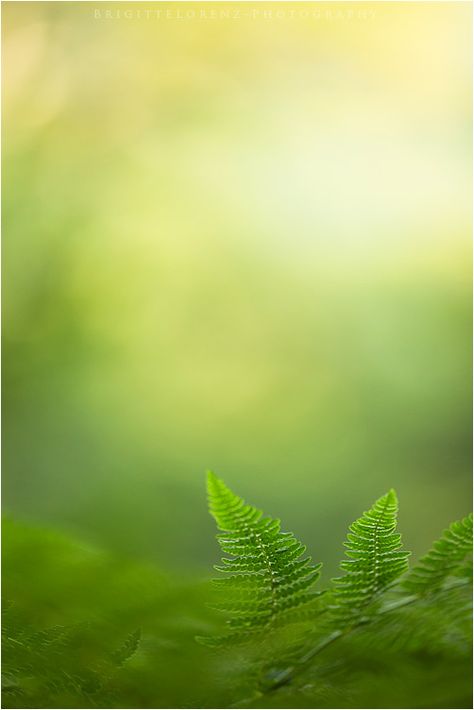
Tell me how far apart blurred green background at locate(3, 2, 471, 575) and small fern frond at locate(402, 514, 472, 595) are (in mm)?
3051

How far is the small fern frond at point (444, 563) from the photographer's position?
356 millimetres

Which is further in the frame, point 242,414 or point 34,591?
point 242,414

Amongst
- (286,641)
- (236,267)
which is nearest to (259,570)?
(286,641)

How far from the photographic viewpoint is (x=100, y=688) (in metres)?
0.38

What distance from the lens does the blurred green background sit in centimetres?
370

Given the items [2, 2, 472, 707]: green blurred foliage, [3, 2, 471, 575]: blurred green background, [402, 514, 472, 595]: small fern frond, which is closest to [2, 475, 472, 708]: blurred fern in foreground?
[402, 514, 472, 595]: small fern frond

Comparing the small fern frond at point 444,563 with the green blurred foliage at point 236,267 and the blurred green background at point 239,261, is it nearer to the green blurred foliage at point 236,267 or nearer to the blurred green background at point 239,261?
the green blurred foliage at point 236,267

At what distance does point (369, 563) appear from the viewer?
0.36 metres

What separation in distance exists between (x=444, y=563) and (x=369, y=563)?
4 cm

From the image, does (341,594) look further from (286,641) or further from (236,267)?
(236,267)

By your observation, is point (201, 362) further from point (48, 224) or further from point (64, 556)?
point (64, 556)

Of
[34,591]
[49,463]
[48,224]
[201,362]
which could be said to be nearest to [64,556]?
[34,591]

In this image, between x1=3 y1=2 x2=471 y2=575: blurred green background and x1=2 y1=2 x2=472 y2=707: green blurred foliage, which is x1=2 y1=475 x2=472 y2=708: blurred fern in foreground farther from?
x1=3 y1=2 x2=471 y2=575: blurred green background

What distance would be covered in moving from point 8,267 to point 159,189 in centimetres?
125
